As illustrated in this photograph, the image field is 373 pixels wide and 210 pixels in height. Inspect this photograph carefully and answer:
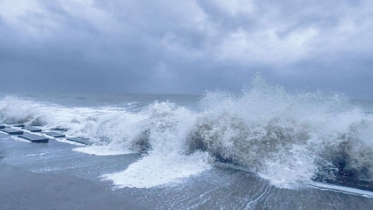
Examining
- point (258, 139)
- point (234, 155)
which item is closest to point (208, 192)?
point (234, 155)

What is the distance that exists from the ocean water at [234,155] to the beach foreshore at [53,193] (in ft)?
0.92

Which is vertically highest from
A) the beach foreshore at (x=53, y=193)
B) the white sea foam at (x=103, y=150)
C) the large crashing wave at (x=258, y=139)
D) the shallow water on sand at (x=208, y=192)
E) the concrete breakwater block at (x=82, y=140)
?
the large crashing wave at (x=258, y=139)

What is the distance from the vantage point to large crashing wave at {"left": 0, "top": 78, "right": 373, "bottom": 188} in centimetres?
529

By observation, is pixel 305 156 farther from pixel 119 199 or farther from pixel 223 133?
pixel 119 199

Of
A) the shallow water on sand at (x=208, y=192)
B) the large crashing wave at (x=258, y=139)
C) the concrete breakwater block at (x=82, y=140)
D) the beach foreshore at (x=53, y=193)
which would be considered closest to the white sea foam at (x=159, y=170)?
the large crashing wave at (x=258, y=139)

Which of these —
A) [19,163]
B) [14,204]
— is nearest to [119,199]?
[14,204]

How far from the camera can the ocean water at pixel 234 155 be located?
→ 4227mm

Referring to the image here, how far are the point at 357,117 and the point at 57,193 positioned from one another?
704 centimetres

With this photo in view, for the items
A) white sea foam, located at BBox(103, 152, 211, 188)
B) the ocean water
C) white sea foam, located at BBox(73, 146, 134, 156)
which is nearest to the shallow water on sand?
the ocean water

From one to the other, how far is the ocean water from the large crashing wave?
23 millimetres

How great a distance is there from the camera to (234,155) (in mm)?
6258

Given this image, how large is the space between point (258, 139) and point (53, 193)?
4844 millimetres

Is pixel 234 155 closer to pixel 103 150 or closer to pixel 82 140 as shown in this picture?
pixel 103 150

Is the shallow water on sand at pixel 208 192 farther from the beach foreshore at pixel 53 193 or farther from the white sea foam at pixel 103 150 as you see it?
the white sea foam at pixel 103 150
